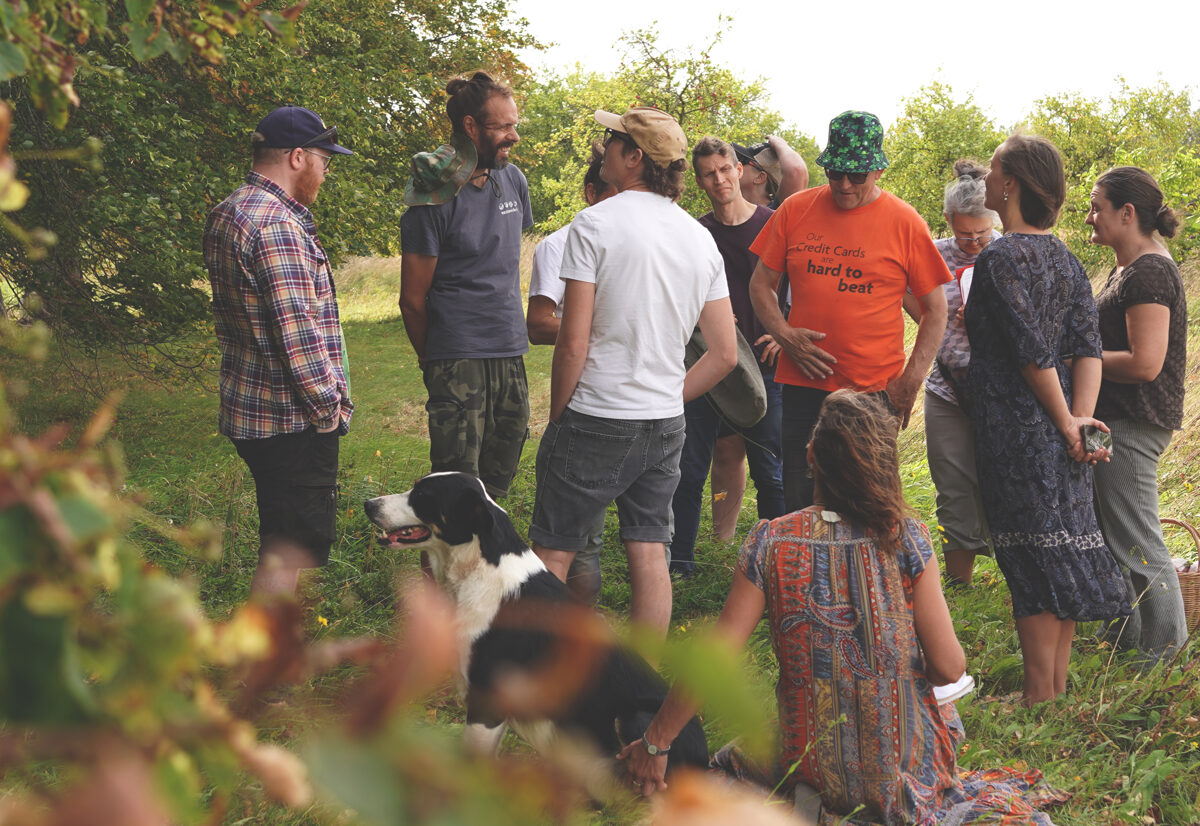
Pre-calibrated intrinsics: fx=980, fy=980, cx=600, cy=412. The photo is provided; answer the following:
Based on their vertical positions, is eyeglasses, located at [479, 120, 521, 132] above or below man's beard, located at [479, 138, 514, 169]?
above

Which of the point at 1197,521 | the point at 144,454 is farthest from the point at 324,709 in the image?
the point at 144,454

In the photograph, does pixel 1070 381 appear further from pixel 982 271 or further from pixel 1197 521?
pixel 1197 521

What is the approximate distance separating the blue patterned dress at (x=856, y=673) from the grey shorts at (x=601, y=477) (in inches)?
39.8

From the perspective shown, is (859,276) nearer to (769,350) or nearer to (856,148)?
(856,148)

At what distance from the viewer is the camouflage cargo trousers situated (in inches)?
175

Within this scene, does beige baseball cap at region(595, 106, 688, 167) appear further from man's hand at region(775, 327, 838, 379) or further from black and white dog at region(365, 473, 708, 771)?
black and white dog at region(365, 473, 708, 771)

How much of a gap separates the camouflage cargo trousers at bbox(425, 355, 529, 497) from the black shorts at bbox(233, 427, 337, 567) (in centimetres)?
64

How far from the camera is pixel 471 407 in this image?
4.46m

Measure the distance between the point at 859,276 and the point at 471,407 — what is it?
6.20 feet

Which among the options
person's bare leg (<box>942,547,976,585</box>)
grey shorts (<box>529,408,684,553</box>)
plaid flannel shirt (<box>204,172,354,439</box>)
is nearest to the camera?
plaid flannel shirt (<box>204,172,354,439</box>)

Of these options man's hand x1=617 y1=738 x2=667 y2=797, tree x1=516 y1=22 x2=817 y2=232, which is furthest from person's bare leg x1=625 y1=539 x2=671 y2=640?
tree x1=516 y1=22 x2=817 y2=232

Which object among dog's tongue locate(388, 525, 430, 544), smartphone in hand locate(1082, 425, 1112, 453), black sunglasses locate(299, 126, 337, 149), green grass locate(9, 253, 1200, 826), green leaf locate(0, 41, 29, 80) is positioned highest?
black sunglasses locate(299, 126, 337, 149)

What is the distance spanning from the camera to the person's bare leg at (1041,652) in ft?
12.8

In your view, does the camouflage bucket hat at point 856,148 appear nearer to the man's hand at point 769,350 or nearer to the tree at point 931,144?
the man's hand at point 769,350
